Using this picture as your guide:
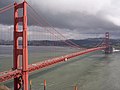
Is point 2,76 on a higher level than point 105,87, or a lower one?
higher

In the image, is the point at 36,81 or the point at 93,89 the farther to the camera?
the point at 36,81

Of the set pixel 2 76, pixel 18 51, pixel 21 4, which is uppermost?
pixel 21 4

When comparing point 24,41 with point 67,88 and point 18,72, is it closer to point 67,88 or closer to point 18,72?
point 18,72

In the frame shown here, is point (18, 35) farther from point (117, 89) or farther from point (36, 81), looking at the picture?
point (117, 89)

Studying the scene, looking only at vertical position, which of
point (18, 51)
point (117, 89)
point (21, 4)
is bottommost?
point (117, 89)

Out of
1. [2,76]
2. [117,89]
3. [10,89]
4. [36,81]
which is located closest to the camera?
[2,76]

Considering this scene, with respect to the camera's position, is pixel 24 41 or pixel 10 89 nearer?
pixel 24 41

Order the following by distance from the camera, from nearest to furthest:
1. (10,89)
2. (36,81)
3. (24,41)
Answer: (24,41), (10,89), (36,81)

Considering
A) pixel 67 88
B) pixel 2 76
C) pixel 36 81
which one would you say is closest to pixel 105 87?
pixel 67 88

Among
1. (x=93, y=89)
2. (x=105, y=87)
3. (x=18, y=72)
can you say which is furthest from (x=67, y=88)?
(x=18, y=72)
